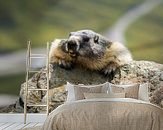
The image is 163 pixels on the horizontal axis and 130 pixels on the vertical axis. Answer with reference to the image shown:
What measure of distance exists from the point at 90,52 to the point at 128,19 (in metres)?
0.99

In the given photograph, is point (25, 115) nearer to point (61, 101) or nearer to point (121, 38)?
point (61, 101)

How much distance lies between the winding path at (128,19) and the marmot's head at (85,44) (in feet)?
0.62

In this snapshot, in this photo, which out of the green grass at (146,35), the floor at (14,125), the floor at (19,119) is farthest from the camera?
the green grass at (146,35)

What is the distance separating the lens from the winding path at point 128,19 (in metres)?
6.80

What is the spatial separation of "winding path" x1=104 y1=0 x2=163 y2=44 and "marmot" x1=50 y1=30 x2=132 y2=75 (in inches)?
4.7

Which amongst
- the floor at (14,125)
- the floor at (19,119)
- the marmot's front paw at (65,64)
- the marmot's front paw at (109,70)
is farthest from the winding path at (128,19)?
the floor at (14,125)

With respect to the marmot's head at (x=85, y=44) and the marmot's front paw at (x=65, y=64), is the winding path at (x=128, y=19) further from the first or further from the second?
the marmot's front paw at (x=65, y=64)

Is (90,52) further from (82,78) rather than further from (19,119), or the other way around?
(19,119)

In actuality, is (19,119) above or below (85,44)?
below

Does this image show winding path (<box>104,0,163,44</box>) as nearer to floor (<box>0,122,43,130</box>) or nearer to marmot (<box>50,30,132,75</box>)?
marmot (<box>50,30,132,75</box>)

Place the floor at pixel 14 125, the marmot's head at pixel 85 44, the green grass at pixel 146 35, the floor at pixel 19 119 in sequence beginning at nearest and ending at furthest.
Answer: the floor at pixel 14 125 < the floor at pixel 19 119 < the marmot's head at pixel 85 44 < the green grass at pixel 146 35

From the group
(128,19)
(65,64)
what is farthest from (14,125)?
(128,19)

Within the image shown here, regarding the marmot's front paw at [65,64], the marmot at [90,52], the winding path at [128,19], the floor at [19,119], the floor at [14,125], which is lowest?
the floor at [14,125]

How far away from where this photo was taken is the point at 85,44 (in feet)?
22.0
